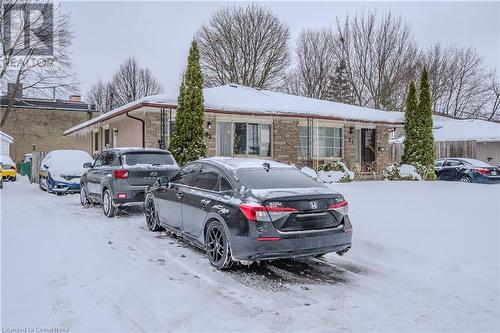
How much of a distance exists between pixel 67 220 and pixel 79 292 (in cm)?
502

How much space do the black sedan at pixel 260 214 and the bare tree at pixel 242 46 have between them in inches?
1163

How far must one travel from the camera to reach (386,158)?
→ 22562 millimetres

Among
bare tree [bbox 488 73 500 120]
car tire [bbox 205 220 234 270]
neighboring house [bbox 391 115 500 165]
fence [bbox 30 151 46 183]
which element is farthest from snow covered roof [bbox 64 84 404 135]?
bare tree [bbox 488 73 500 120]

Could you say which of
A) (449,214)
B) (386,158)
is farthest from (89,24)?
(449,214)

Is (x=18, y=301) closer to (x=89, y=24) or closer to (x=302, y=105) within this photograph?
(x=302, y=105)

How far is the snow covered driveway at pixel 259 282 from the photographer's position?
3.91 meters

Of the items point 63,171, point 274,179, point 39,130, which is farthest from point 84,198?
point 39,130

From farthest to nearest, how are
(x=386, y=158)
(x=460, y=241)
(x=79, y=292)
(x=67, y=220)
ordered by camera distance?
(x=386, y=158)
(x=67, y=220)
(x=460, y=241)
(x=79, y=292)

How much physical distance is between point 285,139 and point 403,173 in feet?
17.3

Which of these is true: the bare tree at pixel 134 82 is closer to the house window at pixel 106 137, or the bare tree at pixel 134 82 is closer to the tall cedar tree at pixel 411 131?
the house window at pixel 106 137

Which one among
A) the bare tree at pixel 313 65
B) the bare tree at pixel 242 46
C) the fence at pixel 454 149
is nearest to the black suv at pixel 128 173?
the fence at pixel 454 149

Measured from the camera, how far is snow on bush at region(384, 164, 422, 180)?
55.2 ft

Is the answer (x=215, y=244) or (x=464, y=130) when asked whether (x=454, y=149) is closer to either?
(x=464, y=130)

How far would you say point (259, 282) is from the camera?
5.10m
